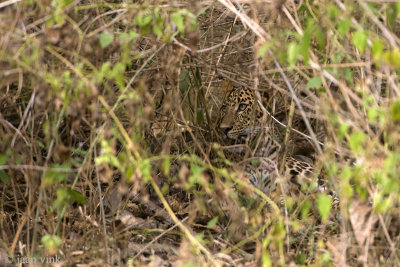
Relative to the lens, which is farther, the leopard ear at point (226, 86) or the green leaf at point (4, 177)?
the leopard ear at point (226, 86)

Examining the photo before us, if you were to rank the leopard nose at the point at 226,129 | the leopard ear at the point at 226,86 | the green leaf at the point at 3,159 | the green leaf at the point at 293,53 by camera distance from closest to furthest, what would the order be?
the green leaf at the point at 293,53, the green leaf at the point at 3,159, the leopard nose at the point at 226,129, the leopard ear at the point at 226,86

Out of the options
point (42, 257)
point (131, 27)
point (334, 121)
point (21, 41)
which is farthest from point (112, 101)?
point (334, 121)

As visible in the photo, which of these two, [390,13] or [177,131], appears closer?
[390,13]

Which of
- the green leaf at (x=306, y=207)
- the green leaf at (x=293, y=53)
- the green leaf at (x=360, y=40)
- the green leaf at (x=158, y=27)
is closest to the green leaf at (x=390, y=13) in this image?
the green leaf at (x=360, y=40)

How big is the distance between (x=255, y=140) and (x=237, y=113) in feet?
2.36

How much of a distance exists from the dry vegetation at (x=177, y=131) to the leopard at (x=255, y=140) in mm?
595

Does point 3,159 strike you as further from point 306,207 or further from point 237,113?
point 237,113

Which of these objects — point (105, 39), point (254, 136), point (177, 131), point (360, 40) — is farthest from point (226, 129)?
point (360, 40)

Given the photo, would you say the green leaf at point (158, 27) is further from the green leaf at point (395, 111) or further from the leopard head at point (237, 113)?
the leopard head at point (237, 113)

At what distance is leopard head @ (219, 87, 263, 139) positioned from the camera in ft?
20.0

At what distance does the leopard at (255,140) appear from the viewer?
5500 mm

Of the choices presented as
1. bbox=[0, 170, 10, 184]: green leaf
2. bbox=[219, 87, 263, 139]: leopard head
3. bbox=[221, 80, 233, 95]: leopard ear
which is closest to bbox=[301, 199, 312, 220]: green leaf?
bbox=[0, 170, 10, 184]: green leaf

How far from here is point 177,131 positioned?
4.86 metres

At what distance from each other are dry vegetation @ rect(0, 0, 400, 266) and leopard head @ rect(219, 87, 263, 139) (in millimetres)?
1162
